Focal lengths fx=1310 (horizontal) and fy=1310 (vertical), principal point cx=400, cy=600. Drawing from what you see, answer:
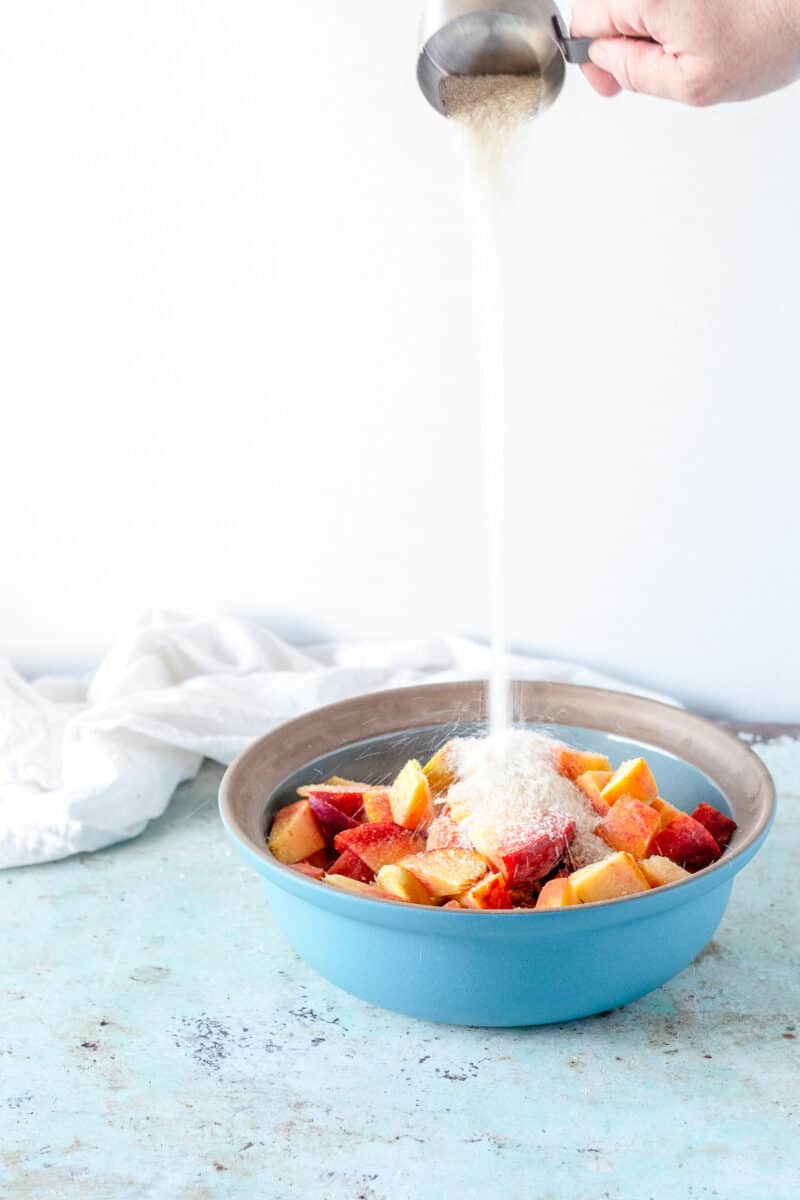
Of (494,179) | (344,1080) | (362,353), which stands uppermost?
(494,179)

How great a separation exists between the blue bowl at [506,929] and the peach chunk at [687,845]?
25mm

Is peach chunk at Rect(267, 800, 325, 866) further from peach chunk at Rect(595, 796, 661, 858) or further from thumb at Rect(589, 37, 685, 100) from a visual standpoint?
thumb at Rect(589, 37, 685, 100)

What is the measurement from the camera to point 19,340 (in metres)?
1.54

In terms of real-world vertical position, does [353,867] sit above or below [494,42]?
below

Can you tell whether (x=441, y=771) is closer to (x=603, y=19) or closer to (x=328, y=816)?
(x=328, y=816)

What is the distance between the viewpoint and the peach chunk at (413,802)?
1.03m

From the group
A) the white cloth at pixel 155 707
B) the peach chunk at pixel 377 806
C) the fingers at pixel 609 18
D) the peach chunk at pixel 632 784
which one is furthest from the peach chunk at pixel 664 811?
the fingers at pixel 609 18

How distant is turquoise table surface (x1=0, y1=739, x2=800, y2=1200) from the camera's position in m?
0.81

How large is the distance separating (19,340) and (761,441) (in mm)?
861

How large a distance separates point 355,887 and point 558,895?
15cm

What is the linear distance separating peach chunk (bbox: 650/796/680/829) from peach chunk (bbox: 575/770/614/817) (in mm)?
39

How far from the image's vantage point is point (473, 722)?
120cm

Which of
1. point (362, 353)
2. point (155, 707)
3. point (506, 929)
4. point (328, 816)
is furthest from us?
point (362, 353)

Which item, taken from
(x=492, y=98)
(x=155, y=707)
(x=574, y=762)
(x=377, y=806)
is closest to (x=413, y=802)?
(x=377, y=806)
